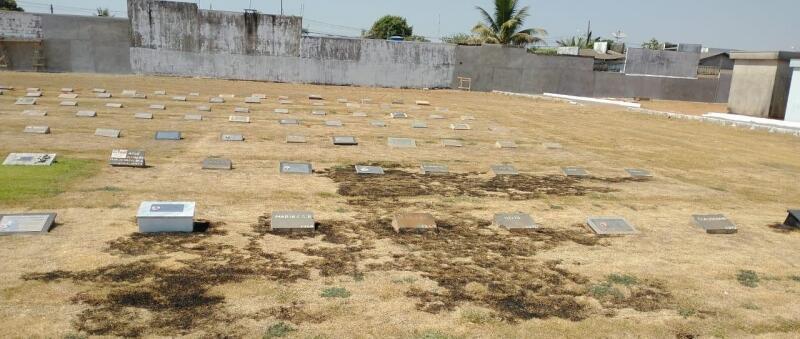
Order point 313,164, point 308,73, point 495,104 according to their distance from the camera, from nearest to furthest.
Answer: point 313,164
point 495,104
point 308,73

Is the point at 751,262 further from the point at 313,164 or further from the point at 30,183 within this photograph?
the point at 30,183

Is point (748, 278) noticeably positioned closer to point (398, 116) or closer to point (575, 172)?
point (575, 172)

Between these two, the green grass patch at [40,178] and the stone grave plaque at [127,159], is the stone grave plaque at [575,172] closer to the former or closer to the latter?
the stone grave plaque at [127,159]

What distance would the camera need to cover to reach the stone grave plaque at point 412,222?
21.6ft

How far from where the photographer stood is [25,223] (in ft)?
18.8

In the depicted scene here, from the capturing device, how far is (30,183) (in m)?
7.60

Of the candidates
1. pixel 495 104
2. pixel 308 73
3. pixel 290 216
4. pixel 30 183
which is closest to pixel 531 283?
pixel 290 216

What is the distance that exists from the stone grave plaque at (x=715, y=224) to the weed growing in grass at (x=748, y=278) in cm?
140

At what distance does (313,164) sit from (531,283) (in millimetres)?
6030

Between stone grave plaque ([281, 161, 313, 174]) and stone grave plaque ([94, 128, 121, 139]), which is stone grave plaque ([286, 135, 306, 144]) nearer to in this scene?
stone grave plaque ([281, 161, 313, 174])

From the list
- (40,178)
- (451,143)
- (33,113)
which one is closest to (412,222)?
(40,178)

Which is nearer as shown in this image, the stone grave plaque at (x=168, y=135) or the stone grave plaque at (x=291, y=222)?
the stone grave plaque at (x=291, y=222)

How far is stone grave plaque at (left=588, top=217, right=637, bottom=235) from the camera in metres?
6.86

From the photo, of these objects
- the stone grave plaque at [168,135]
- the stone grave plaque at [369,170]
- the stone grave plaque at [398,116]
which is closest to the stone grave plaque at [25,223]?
the stone grave plaque at [369,170]
